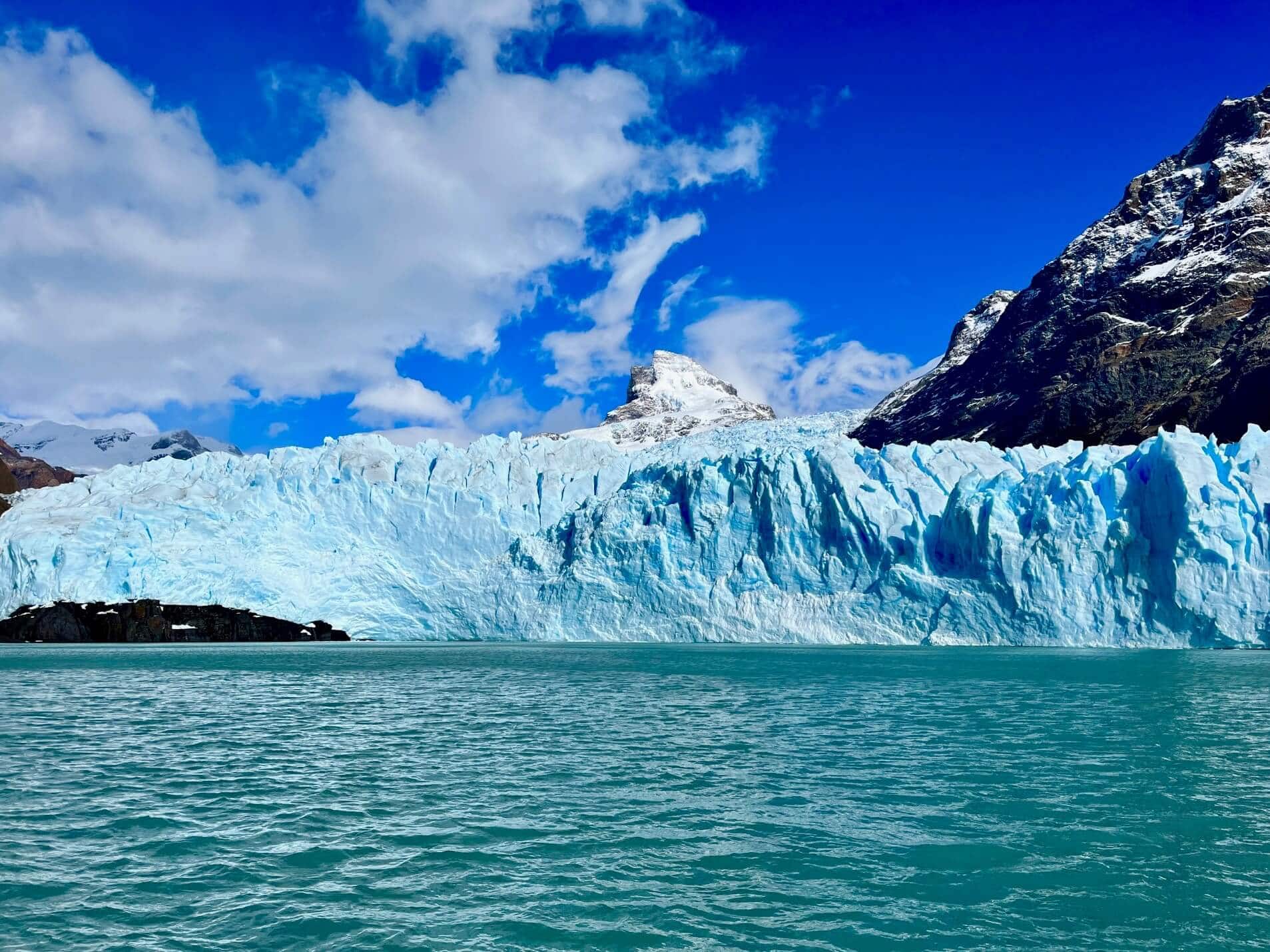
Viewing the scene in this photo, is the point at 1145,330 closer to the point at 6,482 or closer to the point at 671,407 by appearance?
the point at 671,407

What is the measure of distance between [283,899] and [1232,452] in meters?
40.8

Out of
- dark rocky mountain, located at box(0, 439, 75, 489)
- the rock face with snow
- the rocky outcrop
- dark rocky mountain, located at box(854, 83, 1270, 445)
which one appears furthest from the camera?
the rock face with snow

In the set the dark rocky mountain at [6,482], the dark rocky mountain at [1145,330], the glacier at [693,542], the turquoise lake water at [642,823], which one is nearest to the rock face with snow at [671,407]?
the dark rocky mountain at [1145,330]

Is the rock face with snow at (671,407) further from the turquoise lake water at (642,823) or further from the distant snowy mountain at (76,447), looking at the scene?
the turquoise lake water at (642,823)

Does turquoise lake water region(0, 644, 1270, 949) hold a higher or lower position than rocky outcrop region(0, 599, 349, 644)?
lower

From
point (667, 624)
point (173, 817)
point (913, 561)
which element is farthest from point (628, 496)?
point (173, 817)

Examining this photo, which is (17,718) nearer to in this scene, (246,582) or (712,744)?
(712,744)

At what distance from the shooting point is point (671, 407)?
17300 cm

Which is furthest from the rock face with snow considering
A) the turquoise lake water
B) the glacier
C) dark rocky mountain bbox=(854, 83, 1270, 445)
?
the turquoise lake water

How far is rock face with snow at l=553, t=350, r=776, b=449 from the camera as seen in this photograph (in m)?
138

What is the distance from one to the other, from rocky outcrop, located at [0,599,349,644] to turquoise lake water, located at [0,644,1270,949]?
27540 millimetres

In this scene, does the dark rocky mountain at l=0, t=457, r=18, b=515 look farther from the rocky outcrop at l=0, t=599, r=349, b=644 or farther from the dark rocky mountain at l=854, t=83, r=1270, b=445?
the dark rocky mountain at l=854, t=83, r=1270, b=445

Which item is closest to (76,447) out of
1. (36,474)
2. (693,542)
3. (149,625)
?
(36,474)

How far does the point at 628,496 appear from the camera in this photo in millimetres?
43688
